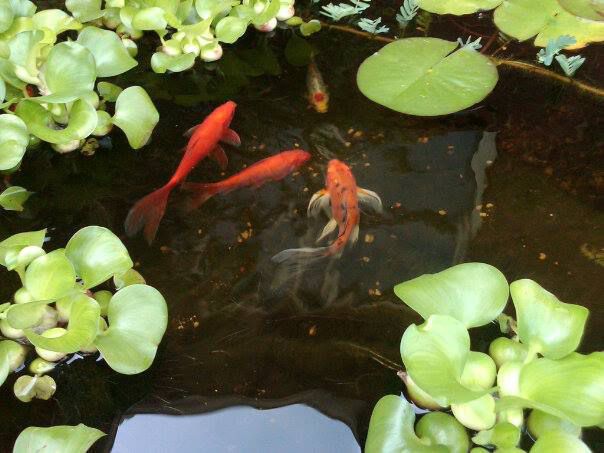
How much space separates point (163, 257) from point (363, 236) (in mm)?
506

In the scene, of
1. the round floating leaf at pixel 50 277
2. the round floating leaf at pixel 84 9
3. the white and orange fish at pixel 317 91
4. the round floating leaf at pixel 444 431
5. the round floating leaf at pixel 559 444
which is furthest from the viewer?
the round floating leaf at pixel 84 9

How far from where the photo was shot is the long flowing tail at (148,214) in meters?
1.63

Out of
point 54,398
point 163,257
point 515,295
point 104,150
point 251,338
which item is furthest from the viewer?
point 104,150

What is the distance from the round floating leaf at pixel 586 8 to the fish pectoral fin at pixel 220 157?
1.20m

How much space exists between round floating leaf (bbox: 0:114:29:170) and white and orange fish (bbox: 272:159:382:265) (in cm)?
70

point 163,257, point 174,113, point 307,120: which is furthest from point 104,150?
point 307,120

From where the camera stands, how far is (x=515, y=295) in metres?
1.22

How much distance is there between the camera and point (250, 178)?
5.62ft

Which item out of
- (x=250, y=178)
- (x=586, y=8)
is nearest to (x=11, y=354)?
(x=250, y=178)

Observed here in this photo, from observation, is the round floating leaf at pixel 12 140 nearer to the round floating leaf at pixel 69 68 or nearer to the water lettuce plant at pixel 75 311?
the round floating leaf at pixel 69 68

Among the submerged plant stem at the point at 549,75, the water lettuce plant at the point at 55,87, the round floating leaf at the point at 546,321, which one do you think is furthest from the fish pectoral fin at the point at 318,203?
the submerged plant stem at the point at 549,75

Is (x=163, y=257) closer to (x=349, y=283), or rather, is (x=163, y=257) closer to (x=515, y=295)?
(x=349, y=283)

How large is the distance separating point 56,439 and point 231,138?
3.20ft

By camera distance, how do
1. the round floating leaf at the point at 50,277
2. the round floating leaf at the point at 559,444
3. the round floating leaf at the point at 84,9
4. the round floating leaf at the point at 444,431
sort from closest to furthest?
the round floating leaf at the point at 559,444 → the round floating leaf at the point at 444,431 → the round floating leaf at the point at 50,277 → the round floating leaf at the point at 84,9
